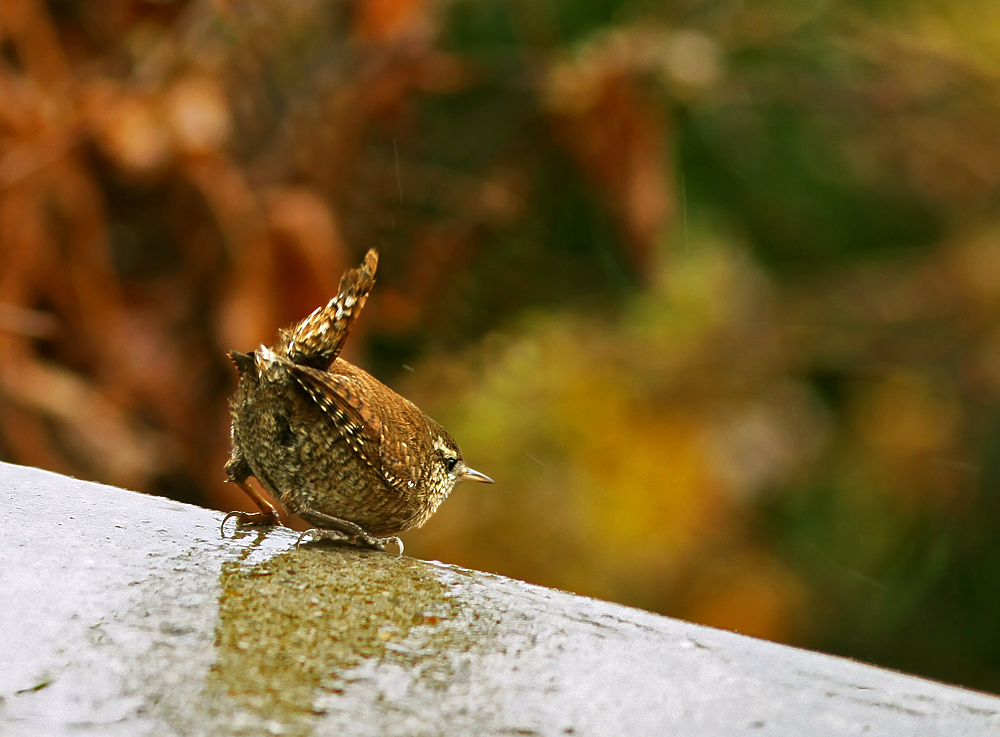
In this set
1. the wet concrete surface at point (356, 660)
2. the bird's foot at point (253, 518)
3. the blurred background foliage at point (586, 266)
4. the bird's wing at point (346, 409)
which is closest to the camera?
the wet concrete surface at point (356, 660)

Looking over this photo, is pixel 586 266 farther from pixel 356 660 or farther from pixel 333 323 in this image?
pixel 356 660

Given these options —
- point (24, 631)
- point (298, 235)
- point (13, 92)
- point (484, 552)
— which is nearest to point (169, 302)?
point (298, 235)

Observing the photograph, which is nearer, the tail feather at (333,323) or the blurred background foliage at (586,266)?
the tail feather at (333,323)

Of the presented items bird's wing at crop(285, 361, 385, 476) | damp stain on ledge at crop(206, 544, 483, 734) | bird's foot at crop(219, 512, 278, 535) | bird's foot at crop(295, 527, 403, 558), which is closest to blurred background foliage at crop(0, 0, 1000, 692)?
bird's foot at crop(219, 512, 278, 535)

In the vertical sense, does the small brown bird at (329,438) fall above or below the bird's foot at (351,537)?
above

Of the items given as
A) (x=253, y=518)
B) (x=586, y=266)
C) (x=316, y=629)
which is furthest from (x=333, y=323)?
(x=586, y=266)

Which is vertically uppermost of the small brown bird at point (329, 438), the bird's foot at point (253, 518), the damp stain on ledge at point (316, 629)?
the small brown bird at point (329, 438)

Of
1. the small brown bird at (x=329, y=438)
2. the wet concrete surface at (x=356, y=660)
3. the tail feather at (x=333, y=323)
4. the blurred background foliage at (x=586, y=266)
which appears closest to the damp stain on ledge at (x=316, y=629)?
the wet concrete surface at (x=356, y=660)

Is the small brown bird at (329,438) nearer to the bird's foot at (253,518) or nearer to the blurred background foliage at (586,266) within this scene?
the bird's foot at (253,518)
